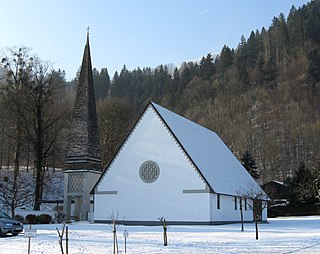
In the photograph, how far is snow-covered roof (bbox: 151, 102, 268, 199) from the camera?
118 feet

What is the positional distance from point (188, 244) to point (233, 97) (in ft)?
272

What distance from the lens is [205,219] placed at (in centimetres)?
3397

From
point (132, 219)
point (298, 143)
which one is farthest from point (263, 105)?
point (132, 219)

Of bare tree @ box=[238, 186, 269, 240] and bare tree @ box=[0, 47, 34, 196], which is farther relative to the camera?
bare tree @ box=[0, 47, 34, 196]

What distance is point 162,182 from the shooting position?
3591 centimetres

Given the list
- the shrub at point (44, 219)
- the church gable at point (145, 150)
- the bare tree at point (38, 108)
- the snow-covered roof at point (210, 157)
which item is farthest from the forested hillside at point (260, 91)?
the shrub at point (44, 219)

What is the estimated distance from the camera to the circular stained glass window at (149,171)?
36.3m

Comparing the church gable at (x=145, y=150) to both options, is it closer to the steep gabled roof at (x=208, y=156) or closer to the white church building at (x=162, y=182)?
the white church building at (x=162, y=182)

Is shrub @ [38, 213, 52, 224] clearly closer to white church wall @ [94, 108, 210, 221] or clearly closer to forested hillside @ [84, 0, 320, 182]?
white church wall @ [94, 108, 210, 221]

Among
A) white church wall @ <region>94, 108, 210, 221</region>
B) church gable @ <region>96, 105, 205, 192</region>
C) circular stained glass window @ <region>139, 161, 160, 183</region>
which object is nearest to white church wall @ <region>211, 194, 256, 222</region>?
white church wall @ <region>94, 108, 210, 221</region>

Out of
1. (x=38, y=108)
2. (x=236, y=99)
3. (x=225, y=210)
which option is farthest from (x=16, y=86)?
(x=236, y=99)

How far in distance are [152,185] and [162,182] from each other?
32.7 inches

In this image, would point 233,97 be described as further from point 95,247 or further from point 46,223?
point 95,247

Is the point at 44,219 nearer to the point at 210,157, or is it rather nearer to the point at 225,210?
the point at 225,210
